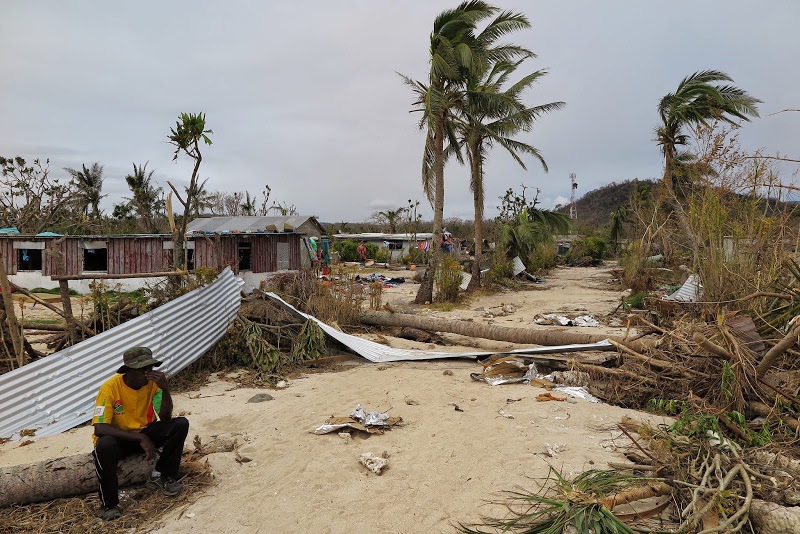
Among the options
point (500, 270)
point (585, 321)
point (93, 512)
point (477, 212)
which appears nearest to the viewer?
point (93, 512)

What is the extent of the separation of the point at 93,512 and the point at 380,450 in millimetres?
2194

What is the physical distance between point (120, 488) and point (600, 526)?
334 cm

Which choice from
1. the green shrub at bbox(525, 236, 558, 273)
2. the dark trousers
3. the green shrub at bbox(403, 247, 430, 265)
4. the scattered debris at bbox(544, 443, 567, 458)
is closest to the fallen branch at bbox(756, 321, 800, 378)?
the scattered debris at bbox(544, 443, 567, 458)

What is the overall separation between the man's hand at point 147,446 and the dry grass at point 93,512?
31cm

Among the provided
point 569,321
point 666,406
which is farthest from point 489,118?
point 666,406

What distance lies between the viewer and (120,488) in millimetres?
3553

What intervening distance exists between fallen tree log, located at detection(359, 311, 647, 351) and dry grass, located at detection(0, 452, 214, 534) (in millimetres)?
4771

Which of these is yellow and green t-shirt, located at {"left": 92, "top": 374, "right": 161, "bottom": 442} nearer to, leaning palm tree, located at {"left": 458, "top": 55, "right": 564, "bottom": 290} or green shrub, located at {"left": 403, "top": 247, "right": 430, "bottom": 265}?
leaning palm tree, located at {"left": 458, "top": 55, "right": 564, "bottom": 290}

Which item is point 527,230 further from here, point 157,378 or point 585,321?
point 157,378

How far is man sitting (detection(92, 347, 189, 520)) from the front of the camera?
3291 millimetres

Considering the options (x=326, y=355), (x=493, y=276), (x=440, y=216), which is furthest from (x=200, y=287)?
(x=493, y=276)

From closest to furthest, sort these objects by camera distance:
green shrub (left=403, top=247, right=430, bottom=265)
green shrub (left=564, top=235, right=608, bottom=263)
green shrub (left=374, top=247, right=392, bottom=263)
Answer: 1. green shrub (left=403, top=247, right=430, bottom=265)
2. green shrub (left=374, top=247, right=392, bottom=263)
3. green shrub (left=564, top=235, right=608, bottom=263)

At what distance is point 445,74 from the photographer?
12.3m

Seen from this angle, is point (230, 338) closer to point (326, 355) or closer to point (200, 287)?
point (200, 287)
